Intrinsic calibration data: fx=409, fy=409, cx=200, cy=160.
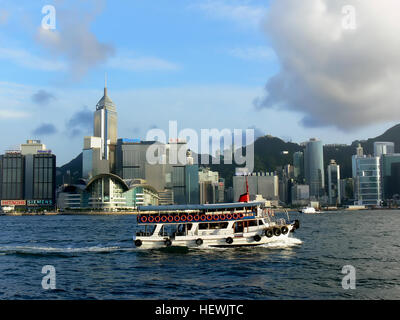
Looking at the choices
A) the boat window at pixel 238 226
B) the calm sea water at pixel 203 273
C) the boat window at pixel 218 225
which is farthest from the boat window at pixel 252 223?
the boat window at pixel 218 225

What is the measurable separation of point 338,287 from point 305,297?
3.35m

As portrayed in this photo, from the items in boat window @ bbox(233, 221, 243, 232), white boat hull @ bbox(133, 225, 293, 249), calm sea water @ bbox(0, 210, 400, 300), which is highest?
boat window @ bbox(233, 221, 243, 232)

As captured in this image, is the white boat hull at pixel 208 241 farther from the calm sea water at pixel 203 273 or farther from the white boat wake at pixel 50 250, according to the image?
the white boat wake at pixel 50 250

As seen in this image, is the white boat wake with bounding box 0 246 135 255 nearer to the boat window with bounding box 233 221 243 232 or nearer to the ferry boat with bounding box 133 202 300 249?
the ferry boat with bounding box 133 202 300 249

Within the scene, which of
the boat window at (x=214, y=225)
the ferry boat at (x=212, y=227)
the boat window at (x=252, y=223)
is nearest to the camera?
the ferry boat at (x=212, y=227)

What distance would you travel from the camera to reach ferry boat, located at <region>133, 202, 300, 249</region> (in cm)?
3806

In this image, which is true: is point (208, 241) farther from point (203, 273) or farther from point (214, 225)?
point (203, 273)

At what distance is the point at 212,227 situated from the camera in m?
38.7

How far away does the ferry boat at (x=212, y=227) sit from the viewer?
3806cm

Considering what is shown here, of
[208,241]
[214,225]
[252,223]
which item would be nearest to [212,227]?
[214,225]

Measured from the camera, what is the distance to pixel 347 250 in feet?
137

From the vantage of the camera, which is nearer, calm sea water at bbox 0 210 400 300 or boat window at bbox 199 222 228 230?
calm sea water at bbox 0 210 400 300

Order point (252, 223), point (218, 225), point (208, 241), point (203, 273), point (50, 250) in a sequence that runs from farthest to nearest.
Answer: point (50, 250)
point (252, 223)
point (218, 225)
point (208, 241)
point (203, 273)

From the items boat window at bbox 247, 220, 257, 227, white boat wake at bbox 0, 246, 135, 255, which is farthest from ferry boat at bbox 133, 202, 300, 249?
white boat wake at bbox 0, 246, 135, 255
